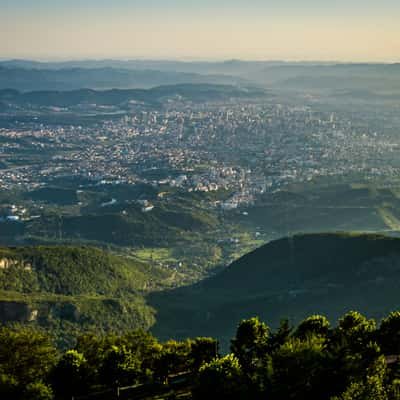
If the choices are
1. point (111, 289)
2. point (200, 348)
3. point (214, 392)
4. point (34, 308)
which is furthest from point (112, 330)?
point (214, 392)

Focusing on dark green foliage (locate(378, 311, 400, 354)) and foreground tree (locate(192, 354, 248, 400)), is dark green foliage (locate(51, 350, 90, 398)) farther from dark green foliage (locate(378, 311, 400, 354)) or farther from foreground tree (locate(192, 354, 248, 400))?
dark green foliage (locate(378, 311, 400, 354))

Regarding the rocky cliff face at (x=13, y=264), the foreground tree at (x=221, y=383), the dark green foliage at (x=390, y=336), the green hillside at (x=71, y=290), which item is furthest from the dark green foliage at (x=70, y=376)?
the rocky cliff face at (x=13, y=264)

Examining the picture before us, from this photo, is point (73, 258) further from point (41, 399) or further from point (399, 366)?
point (399, 366)

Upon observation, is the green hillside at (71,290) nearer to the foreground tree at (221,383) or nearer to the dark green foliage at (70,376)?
the dark green foliage at (70,376)

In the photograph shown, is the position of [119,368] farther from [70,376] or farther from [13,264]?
[13,264]

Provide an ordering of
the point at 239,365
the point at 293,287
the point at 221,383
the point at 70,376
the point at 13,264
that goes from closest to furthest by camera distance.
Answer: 1. the point at 221,383
2. the point at 239,365
3. the point at 70,376
4. the point at 293,287
5. the point at 13,264

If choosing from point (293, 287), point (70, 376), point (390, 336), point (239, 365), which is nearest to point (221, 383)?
point (239, 365)

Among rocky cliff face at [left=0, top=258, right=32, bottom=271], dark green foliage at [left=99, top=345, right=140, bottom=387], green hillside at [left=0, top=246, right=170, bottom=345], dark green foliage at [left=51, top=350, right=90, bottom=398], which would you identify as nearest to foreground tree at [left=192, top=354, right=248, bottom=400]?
dark green foliage at [left=99, top=345, right=140, bottom=387]
